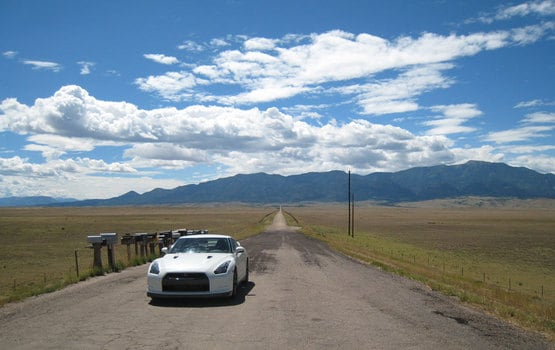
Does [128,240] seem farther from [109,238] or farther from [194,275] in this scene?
Answer: [194,275]

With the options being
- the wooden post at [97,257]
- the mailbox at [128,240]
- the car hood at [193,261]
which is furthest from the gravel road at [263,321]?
the mailbox at [128,240]

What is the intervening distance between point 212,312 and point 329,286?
4.95m

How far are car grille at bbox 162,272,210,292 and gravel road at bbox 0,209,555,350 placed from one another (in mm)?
383

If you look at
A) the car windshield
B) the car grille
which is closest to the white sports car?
the car grille

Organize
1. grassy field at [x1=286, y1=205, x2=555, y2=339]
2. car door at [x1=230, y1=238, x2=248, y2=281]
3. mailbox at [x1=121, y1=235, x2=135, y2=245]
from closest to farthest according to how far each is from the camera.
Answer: grassy field at [x1=286, y1=205, x2=555, y2=339] < car door at [x1=230, y1=238, x2=248, y2=281] < mailbox at [x1=121, y1=235, x2=135, y2=245]

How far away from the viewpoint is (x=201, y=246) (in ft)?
43.5

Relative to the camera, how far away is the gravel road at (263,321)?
7.93m

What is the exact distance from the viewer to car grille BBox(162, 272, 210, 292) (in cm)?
1116

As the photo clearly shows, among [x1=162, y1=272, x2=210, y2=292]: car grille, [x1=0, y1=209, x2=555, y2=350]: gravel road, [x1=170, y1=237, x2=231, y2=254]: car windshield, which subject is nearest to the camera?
[x1=0, y1=209, x2=555, y2=350]: gravel road

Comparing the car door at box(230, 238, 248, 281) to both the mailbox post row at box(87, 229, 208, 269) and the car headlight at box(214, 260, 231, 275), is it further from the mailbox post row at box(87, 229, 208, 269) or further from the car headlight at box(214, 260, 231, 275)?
the mailbox post row at box(87, 229, 208, 269)

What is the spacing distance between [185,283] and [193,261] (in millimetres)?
755

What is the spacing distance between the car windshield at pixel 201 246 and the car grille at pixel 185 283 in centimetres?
175

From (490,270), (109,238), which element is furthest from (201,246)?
(490,270)

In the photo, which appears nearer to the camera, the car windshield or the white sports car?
the white sports car
